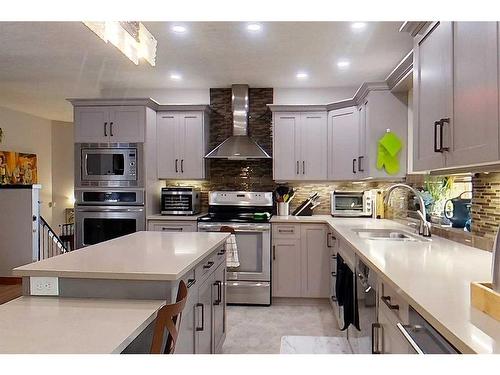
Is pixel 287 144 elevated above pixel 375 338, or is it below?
above

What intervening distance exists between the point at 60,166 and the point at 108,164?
4.93 meters

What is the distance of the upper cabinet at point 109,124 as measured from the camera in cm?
475

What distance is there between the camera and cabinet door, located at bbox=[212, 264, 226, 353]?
2801 millimetres

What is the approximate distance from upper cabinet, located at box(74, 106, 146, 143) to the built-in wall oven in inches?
24.0

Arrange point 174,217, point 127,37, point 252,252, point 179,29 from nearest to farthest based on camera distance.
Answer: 1. point 127,37
2. point 179,29
3. point 252,252
4. point 174,217

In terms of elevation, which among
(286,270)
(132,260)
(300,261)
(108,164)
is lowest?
(286,270)

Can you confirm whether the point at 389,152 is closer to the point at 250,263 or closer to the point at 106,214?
the point at 250,263

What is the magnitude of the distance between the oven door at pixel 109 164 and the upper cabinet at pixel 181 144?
0.39 m

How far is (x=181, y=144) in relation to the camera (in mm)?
5004

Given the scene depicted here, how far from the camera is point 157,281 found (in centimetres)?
173

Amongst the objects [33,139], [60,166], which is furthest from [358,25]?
[60,166]

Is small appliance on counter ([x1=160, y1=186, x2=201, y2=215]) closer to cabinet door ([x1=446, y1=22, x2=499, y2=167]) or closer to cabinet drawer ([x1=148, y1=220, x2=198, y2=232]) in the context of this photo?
cabinet drawer ([x1=148, y1=220, x2=198, y2=232])
